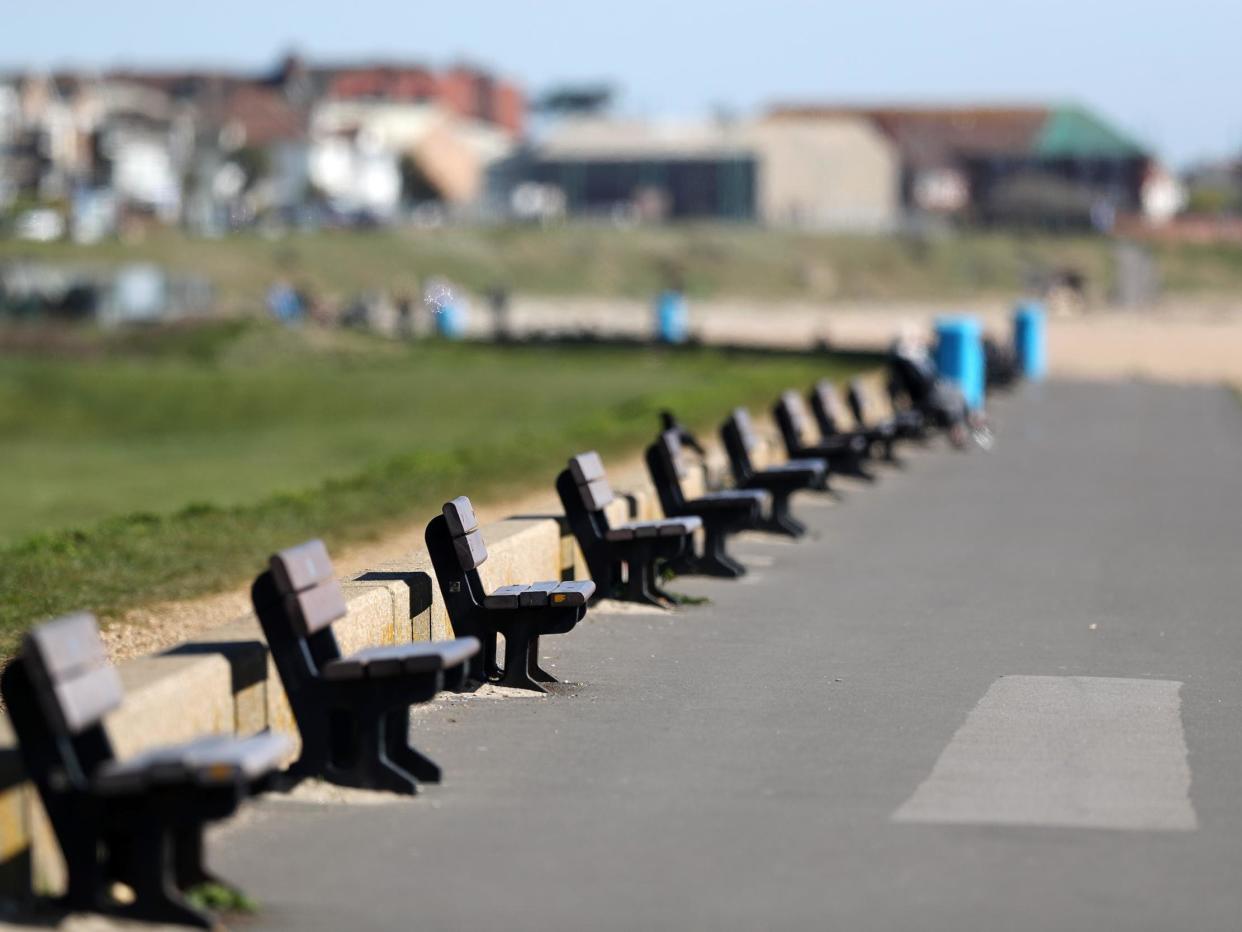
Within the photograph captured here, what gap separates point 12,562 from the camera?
14117mm

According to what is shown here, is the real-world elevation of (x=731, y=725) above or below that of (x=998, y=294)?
above

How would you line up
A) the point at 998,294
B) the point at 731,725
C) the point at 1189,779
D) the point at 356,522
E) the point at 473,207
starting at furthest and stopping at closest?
1. the point at 473,207
2. the point at 998,294
3. the point at 356,522
4. the point at 731,725
5. the point at 1189,779

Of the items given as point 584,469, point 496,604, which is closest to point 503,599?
point 496,604

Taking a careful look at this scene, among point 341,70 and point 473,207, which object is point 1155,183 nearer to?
point 473,207

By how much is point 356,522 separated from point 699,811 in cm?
937

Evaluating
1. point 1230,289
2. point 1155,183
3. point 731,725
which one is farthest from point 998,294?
point 731,725

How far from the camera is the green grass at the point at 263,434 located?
14.7 meters

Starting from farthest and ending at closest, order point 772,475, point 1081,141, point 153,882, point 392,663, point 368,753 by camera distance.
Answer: point 1081,141
point 772,475
point 368,753
point 392,663
point 153,882

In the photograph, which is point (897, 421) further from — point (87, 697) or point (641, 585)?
point (87, 697)

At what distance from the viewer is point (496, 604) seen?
32.2 feet

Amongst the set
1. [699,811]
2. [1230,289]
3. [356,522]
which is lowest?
[1230,289]

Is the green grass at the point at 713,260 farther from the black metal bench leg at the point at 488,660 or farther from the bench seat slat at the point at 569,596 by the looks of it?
the bench seat slat at the point at 569,596

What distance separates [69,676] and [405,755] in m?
1.92

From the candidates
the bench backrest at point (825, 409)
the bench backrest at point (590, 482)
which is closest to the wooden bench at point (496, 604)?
the bench backrest at point (590, 482)
